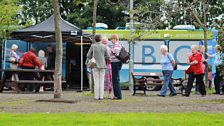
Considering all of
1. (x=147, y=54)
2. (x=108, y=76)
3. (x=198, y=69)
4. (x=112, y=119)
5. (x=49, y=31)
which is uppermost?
(x=49, y=31)

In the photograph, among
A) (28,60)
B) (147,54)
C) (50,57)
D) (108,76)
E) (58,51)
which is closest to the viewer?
(58,51)

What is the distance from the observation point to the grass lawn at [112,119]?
8.12 meters

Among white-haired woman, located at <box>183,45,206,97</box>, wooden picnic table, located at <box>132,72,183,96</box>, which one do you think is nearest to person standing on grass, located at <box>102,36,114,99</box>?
wooden picnic table, located at <box>132,72,183,96</box>

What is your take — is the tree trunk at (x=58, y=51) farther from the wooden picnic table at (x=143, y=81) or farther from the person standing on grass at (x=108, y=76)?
the wooden picnic table at (x=143, y=81)

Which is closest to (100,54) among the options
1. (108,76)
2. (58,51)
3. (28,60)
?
(108,76)

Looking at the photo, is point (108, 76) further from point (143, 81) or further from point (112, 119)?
point (112, 119)

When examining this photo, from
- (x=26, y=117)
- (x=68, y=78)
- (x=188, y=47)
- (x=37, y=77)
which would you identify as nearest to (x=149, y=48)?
(x=188, y=47)

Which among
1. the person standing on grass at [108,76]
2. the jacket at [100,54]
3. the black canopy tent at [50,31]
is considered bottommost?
the person standing on grass at [108,76]

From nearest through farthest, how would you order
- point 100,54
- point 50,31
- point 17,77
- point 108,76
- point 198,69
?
point 100,54
point 108,76
point 198,69
point 17,77
point 50,31

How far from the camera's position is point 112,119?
8633mm

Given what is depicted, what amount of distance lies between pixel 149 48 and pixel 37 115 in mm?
15852

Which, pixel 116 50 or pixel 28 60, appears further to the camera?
pixel 28 60

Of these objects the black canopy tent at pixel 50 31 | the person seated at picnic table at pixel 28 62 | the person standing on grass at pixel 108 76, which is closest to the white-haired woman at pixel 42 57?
the black canopy tent at pixel 50 31

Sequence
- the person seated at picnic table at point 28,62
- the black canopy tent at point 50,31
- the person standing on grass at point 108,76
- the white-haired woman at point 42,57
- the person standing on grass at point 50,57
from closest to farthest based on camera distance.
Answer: the person standing on grass at point 108,76, the person seated at picnic table at point 28,62, the black canopy tent at point 50,31, the white-haired woman at point 42,57, the person standing on grass at point 50,57
